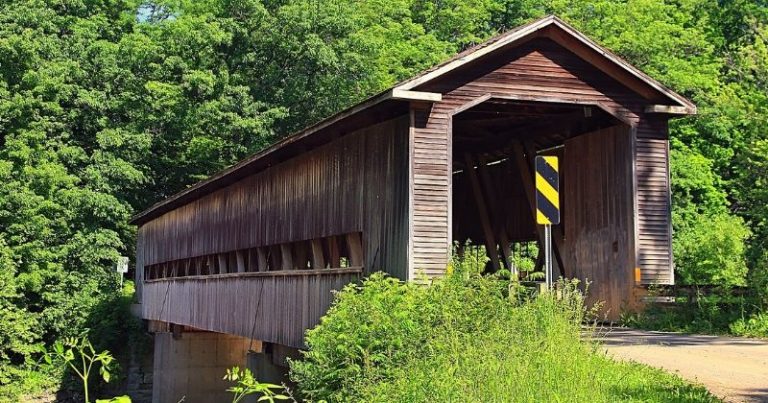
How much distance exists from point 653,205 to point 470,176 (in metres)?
5.76

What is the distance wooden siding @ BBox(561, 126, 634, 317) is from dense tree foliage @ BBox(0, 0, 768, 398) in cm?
1195

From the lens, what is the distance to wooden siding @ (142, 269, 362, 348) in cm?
1335

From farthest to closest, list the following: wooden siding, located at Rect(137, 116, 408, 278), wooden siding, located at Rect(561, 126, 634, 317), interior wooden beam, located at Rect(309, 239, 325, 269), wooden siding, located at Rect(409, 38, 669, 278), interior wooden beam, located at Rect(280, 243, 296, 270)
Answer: interior wooden beam, located at Rect(280, 243, 296, 270), interior wooden beam, located at Rect(309, 239, 325, 269), wooden siding, located at Rect(561, 126, 634, 317), wooden siding, located at Rect(137, 116, 408, 278), wooden siding, located at Rect(409, 38, 669, 278)

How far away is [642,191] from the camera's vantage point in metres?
13.1

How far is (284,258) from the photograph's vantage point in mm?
16484

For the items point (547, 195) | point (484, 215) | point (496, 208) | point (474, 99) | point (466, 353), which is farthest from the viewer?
point (496, 208)

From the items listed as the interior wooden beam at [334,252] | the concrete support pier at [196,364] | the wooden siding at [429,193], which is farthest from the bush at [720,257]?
the concrete support pier at [196,364]

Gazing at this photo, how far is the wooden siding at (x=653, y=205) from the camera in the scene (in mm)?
13078

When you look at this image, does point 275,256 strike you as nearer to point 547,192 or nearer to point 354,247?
point 354,247

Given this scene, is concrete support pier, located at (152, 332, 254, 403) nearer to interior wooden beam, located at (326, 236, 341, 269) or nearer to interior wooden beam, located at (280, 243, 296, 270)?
interior wooden beam, located at (280, 243, 296, 270)

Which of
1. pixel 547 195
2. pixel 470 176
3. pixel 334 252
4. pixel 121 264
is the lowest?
pixel 121 264

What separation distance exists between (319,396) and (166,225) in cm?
1836

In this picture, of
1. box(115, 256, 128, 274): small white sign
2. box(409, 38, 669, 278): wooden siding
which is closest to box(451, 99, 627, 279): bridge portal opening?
box(409, 38, 669, 278): wooden siding

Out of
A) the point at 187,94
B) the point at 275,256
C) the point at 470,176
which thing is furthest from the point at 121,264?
the point at 470,176
